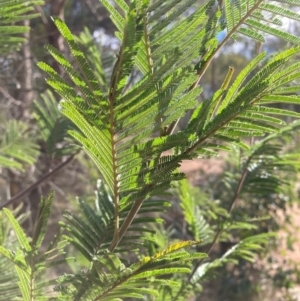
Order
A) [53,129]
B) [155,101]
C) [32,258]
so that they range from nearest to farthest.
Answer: [155,101], [32,258], [53,129]

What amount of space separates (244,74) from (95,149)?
0.19 metres

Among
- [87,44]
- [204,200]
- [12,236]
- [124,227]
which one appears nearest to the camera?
[124,227]

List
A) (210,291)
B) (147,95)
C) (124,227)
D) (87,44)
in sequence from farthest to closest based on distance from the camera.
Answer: (210,291)
(87,44)
(124,227)
(147,95)

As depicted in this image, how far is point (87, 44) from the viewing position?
1.17m

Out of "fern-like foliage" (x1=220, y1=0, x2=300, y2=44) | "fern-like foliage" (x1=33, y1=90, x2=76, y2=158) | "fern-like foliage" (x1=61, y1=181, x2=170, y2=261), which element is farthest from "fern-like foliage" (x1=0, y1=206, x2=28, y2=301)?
"fern-like foliage" (x1=220, y1=0, x2=300, y2=44)

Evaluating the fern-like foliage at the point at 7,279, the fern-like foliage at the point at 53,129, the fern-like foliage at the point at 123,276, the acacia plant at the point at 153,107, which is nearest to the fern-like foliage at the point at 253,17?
the acacia plant at the point at 153,107

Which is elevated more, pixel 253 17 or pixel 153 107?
pixel 253 17

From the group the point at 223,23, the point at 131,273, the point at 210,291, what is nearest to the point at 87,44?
the point at 223,23

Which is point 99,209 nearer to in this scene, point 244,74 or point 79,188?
point 244,74

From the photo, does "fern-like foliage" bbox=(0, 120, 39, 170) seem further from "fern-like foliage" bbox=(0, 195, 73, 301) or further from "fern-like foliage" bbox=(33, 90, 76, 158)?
"fern-like foliage" bbox=(0, 195, 73, 301)

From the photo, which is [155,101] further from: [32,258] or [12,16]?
[12,16]

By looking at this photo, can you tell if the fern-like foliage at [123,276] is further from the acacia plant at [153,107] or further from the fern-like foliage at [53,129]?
the fern-like foliage at [53,129]

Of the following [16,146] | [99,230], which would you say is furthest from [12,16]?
[16,146]

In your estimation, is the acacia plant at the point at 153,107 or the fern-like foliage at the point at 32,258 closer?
the acacia plant at the point at 153,107
